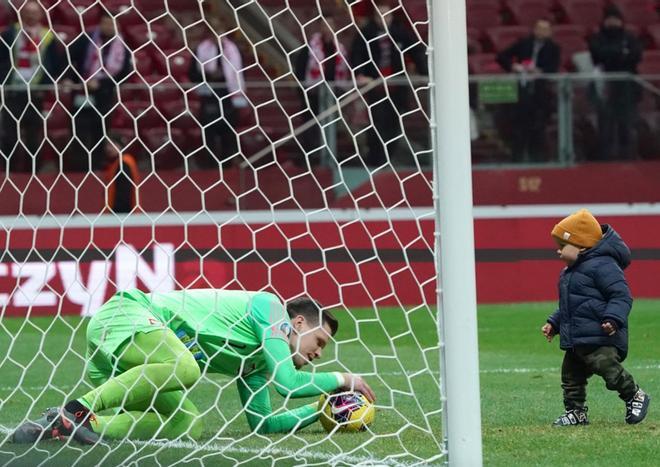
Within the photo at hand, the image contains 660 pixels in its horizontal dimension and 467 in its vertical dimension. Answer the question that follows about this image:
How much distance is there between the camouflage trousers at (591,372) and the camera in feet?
19.7

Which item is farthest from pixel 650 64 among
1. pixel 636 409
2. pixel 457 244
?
pixel 457 244

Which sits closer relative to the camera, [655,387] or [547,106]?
[655,387]

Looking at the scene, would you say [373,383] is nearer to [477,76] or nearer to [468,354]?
[468,354]

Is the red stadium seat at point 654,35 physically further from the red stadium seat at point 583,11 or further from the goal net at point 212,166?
the goal net at point 212,166

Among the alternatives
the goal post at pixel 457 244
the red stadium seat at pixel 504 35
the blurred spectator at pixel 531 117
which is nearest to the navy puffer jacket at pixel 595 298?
the goal post at pixel 457 244

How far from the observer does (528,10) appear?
1694 centimetres

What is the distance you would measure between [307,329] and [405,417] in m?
0.90

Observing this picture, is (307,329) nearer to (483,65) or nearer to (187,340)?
(187,340)

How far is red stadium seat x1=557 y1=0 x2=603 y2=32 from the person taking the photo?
1641cm

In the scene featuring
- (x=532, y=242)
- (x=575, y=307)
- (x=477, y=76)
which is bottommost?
(x=532, y=242)

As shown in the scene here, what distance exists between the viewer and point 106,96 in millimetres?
12484

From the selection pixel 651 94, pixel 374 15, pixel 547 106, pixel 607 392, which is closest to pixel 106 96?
pixel 374 15

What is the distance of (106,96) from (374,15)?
3.05 metres

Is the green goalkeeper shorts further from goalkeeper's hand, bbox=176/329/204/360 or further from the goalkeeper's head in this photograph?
the goalkeeper's head
